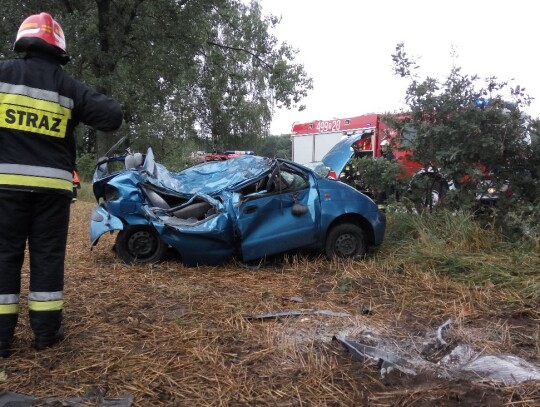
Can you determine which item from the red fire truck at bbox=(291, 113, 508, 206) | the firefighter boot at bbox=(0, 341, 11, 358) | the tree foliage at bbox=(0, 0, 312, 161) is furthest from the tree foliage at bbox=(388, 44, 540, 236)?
the tree foliage at bbox=(0, 0, 312, 161)

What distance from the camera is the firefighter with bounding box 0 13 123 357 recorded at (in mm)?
2834

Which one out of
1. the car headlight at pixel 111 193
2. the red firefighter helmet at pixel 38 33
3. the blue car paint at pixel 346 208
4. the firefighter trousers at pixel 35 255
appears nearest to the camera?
the firefighter trousers at pixel 35 255

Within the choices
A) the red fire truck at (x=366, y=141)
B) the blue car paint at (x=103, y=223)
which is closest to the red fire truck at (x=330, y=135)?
the red fire truck at (x=366, y=141)

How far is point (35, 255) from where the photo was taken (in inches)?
116

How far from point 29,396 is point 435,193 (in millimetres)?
5763

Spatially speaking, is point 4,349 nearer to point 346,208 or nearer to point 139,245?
point 139,245

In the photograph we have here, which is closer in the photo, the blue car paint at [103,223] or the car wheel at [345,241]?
the blue car paint at [103,223]

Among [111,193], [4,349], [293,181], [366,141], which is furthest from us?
[366,141]

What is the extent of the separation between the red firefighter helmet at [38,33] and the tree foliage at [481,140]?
4742mm

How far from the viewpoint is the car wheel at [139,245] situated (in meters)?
5.48

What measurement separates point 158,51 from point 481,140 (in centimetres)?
1077

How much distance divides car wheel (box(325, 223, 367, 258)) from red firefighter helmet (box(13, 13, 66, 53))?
3.59 m

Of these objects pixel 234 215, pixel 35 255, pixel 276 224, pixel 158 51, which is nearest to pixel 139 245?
pixel 234 215

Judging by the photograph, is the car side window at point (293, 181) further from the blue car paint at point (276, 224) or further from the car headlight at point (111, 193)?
the car headlight at point (111, 193)
